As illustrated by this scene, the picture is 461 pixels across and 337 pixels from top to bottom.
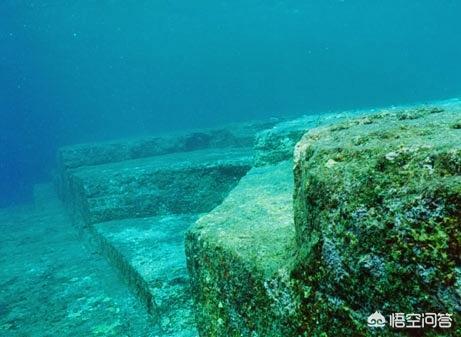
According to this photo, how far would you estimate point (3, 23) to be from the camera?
3625 centimetres

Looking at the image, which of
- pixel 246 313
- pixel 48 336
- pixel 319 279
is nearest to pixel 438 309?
pixel 319 279

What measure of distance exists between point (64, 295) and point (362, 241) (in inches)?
159

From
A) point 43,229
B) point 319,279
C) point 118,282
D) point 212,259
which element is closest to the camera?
point 319,279

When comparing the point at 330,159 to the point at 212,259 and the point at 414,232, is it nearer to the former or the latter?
the point at 414,232

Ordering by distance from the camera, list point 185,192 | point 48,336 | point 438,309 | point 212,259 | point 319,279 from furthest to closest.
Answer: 1. point 185,192
2. point 48,336
3. point 212,259
4. point 319,279
5. point 438,309

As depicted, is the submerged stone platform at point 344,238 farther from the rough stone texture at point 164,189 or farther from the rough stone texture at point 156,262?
the rough stone texture at point 164,189

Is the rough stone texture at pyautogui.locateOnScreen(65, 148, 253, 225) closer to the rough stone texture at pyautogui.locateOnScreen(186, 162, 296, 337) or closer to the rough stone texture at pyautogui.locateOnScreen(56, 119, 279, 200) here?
the rough stone texture at pyautogui.locateOnScreen(186, 162, 296, 337)

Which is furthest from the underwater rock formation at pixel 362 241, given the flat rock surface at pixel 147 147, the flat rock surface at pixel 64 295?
the flat rock surface at pixel 147 147

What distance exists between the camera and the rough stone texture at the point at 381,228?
33.3 inches

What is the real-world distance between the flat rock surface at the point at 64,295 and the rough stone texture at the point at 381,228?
96.3 inches

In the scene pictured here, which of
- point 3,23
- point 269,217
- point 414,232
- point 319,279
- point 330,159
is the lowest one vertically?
point 269,217

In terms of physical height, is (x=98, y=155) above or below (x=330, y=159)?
below

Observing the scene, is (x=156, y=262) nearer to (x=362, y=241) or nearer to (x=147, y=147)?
(x=362, y=241)

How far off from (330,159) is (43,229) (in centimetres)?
802
